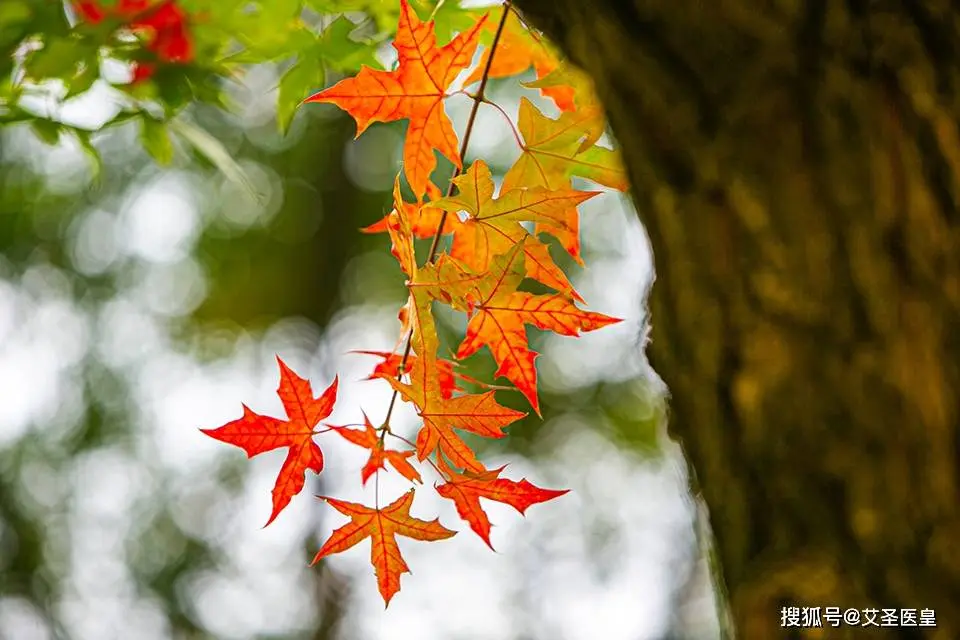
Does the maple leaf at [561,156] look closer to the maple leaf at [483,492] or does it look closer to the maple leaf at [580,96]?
the maple leaf at [580,96]

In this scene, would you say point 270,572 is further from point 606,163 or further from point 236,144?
point 606,163

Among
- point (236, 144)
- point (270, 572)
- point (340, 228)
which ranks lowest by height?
point (270, 572)

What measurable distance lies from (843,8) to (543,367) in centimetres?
395

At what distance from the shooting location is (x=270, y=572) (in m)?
4.39

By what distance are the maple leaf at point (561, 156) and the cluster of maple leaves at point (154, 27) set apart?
0.59 meters

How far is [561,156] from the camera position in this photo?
2.63 feet

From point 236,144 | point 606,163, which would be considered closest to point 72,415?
point 236,144

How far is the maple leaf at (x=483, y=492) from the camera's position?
28.5 inches

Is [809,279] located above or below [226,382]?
above

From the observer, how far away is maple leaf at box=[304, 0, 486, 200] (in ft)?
2.45

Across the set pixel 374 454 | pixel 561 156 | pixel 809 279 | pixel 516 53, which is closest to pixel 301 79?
pixel 516 53

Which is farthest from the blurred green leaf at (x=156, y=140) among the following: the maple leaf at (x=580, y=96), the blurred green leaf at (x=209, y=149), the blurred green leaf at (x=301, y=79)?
the maple leaf at (x=580, y=96)

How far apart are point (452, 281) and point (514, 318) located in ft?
0.30

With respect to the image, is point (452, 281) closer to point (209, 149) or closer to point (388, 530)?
point (388, 530)
